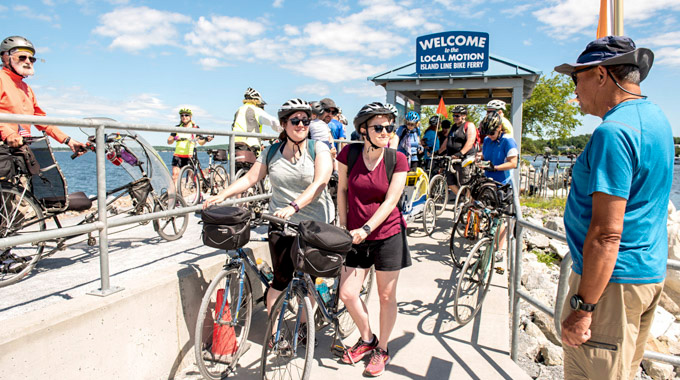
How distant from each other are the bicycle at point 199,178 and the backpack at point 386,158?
3.87 m

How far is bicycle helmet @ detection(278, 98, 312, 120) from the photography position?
3395 mm

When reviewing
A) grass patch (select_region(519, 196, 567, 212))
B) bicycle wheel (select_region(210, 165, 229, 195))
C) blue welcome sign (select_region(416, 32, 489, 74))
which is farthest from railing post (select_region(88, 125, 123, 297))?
grass patch (select_region(519, 196, 567, 212))

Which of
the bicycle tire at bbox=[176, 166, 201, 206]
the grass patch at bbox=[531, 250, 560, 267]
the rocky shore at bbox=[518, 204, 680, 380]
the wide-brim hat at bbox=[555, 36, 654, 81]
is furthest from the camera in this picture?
the grass patch at bbox=[531, 250, 560, 267]

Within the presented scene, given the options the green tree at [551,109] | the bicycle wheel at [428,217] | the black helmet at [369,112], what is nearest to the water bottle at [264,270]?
the black helmet at [369,112]

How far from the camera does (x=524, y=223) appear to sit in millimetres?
3697

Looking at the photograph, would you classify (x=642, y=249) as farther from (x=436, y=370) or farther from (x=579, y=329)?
(x=436, y=370)

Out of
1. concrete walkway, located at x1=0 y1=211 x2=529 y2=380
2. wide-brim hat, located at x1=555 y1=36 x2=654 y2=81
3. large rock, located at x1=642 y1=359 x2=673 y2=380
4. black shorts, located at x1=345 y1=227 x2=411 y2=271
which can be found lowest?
large rock, located at x1=642 y1=359 x2=673 y2=380

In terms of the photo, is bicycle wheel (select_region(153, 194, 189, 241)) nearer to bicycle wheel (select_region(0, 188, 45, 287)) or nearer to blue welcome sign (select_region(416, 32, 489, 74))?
bicycle wheel (select_region(0, 188, 45, 287))

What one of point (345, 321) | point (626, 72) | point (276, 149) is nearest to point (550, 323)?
point (345, 321)

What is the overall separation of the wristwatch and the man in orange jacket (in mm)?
4128

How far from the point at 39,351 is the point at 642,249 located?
292 cm

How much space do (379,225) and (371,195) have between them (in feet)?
0.81

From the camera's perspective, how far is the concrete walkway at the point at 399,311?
343cm

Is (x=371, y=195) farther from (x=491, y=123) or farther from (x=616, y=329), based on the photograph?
(x=491, y=123)
